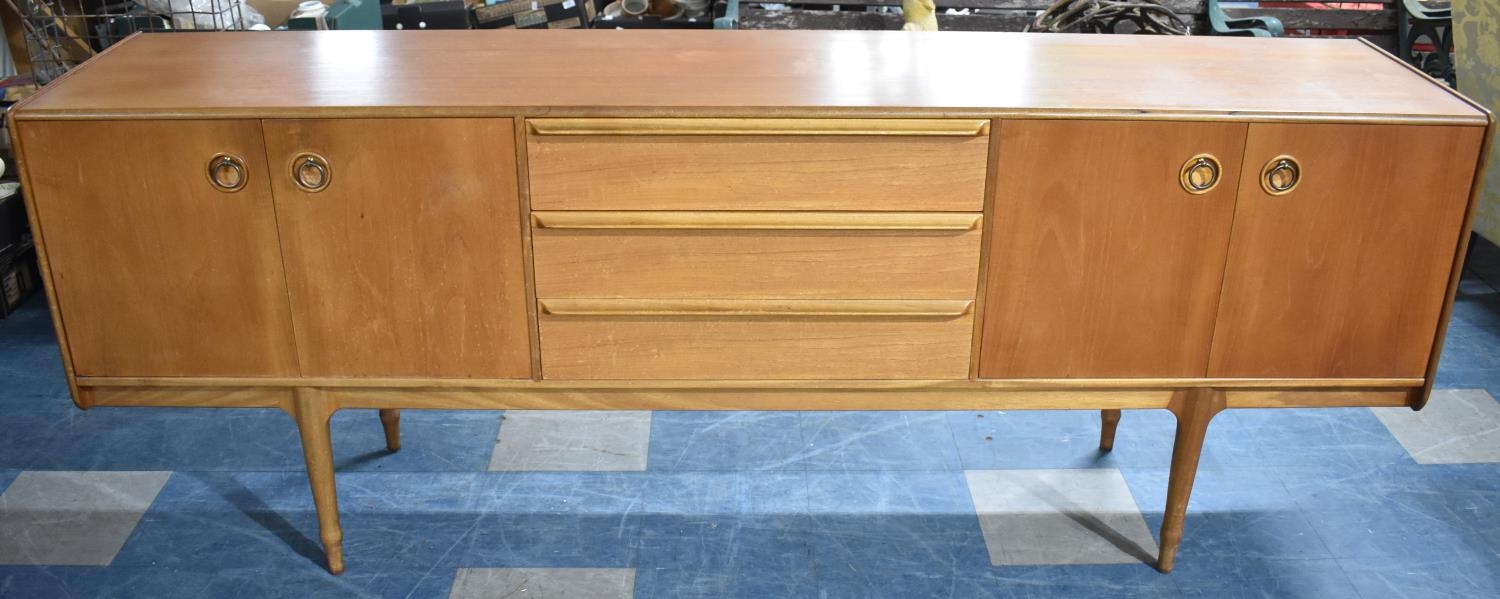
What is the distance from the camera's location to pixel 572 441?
8.91ft

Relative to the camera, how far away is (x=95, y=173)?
1823mm

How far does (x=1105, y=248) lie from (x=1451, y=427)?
4.66 ft

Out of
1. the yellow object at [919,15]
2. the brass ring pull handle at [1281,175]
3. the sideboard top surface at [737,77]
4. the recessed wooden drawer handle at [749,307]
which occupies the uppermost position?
the sideboard top surface at [737,77]

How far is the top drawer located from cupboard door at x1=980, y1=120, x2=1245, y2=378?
0.30 ft

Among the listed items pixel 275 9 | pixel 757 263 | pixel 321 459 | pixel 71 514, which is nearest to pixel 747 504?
pixel 757 263

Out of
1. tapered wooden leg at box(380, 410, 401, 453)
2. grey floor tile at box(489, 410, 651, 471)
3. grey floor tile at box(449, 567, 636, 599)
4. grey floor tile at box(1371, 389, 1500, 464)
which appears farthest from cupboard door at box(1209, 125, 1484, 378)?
tapered wooden leg at box(380, 410, 401, 453)

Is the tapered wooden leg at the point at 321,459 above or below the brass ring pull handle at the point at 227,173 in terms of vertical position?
below

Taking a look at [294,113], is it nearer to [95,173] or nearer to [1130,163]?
[95,173]

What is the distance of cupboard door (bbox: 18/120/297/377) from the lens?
181 centimetres

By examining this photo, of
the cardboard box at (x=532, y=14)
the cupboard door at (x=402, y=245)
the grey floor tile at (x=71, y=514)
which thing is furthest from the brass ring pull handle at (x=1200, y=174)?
the cardboard box at (x=532, y=14)

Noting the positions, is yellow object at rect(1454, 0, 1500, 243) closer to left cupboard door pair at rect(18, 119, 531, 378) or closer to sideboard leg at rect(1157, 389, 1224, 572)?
sideboard leg at rect(1157, 389, 1224, 572)

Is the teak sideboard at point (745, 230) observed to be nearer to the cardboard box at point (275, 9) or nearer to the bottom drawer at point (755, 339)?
the bottom drawer at point (755, 339)

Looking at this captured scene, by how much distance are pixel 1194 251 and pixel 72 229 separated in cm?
175

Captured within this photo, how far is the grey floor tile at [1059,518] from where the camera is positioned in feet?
7.66
